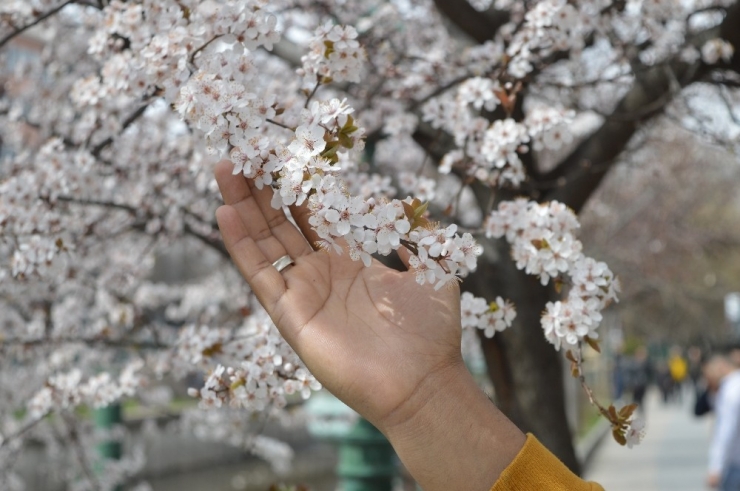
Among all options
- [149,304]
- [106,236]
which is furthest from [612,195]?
[106,236]

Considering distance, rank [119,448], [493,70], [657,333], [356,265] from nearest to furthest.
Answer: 1. [356,265]
2. [493,70]
3. [119,448]
4. [657,333]

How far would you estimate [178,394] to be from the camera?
17453 mm

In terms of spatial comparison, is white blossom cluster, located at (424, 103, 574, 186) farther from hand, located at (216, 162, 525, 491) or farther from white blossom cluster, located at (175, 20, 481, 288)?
hand, located at (216, 162, 525, 491)

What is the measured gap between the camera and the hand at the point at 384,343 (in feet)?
5.69

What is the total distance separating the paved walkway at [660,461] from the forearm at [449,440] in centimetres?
825

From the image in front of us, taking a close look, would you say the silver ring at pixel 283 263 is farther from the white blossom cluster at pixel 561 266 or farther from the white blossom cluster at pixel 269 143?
the white blossom cluster at pixel 561 266

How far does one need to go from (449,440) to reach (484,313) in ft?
2.67

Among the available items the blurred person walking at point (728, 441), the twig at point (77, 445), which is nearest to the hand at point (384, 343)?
the twig at point (77, 445)

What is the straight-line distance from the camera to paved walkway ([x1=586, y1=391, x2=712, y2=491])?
9734 millimetres

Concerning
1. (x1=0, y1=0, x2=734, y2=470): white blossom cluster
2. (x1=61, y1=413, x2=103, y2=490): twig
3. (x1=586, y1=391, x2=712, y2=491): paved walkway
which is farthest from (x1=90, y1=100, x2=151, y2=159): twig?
(x1=586, y1=391, x2=712, y2=491): paved walkway

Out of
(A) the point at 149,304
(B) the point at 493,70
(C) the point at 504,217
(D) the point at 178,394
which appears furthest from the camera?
(D) the point at 178,394

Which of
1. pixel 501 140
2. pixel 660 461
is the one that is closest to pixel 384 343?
pixel 501 140

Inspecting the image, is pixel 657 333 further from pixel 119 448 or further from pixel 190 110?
pixel 190 110

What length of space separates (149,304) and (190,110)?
224 inches
